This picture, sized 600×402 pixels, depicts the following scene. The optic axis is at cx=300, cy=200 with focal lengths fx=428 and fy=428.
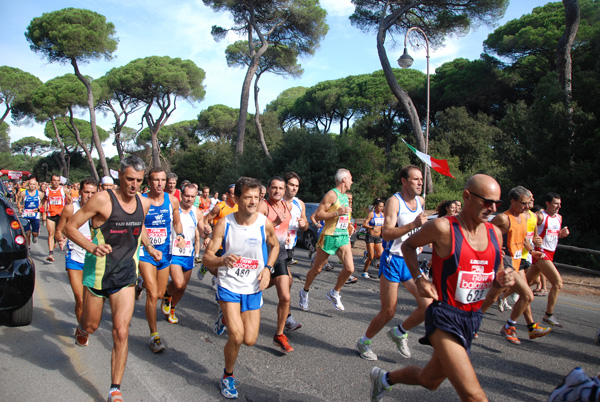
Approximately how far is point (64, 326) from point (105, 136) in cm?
6492

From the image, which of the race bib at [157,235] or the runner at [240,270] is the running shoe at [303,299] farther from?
the runner at [240,270]

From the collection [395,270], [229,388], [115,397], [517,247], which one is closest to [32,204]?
[115,397]

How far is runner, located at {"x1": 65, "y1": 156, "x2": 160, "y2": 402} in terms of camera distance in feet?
11.5

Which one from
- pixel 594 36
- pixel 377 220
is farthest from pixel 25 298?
pixel 594 36

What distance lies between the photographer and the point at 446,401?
11.2ft

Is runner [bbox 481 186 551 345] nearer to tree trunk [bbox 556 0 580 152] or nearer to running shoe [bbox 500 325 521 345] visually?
running shoe [bbox 500 325 521 345]

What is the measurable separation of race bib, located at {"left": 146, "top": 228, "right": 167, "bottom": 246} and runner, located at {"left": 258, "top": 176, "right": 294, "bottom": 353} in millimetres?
1137

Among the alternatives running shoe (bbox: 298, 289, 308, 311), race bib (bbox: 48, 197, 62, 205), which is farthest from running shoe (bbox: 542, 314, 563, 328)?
race bib (bbox: 48, 197, 62, 205)

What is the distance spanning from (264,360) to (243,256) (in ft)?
4.35

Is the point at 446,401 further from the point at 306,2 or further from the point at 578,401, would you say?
the point at 306,2

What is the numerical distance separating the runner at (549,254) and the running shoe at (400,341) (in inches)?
102

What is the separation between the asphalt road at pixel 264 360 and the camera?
3.53 meters

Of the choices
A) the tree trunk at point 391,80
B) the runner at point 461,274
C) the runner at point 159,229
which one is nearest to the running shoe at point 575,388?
the runner at point 461,274

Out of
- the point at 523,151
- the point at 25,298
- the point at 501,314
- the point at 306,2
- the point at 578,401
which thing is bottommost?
the point at 501,314
